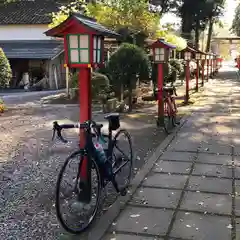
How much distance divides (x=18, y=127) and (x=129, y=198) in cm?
595

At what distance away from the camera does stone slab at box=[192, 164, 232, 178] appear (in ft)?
18.5

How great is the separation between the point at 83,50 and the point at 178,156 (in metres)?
3.24

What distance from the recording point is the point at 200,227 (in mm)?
3887

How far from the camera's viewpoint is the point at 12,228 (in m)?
4.00

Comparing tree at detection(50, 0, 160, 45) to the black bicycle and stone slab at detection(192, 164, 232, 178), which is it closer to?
stone slab at detection(192, 164, 232, 178)

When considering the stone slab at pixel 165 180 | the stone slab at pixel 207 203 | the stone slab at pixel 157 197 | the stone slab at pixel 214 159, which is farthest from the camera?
the stone slab at pixel 214 159

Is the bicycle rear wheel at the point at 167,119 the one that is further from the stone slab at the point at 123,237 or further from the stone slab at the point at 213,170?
the stone slab at the point at 123,237

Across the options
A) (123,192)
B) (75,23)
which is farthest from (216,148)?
(75,23)

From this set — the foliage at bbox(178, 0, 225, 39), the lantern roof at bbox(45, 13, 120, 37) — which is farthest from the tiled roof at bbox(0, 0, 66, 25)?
the lantern roof at bbox(45, 13, 120, 37)

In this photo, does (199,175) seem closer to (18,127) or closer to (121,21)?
(18,127)

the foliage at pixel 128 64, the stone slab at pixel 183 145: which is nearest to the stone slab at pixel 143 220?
the stone slab at pixel 183 145

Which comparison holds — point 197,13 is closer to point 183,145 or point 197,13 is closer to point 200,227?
point 183,145

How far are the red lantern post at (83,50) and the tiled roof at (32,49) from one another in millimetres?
17957

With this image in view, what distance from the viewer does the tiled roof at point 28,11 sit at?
81.4 ft
